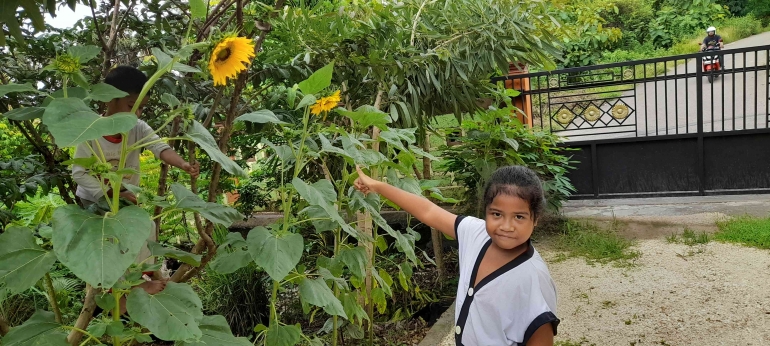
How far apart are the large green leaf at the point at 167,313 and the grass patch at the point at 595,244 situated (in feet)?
12.7

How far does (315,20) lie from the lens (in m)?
2.93

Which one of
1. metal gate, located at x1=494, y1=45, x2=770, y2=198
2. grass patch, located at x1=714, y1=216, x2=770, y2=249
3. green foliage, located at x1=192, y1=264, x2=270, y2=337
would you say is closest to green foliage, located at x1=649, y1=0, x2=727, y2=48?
metal gate, located at x1=494, y1=45, x2=770, y2=198

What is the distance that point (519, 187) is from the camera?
1671mm

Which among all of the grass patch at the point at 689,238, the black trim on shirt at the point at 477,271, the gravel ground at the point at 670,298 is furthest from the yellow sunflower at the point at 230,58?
the grass patch at the point at 689,238

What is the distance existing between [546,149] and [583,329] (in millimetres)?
2067

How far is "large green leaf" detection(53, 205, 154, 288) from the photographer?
3.28 feet

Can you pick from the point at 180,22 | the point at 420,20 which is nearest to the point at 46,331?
the point at 180,22

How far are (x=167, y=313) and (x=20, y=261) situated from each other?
0.29 metres

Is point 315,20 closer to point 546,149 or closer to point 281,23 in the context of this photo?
point 281,23

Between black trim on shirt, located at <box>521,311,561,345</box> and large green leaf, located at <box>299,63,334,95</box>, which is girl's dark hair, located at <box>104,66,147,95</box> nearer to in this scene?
large green leaf, located at <box>299,63,334,95</box>

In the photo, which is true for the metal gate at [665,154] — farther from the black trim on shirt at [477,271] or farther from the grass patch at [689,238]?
the black trim on shirt at [477,271]

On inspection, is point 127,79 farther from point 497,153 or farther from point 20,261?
point 497,153

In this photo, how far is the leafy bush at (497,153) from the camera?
4738mm

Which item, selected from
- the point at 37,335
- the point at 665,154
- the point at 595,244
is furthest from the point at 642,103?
the point at 37,335
